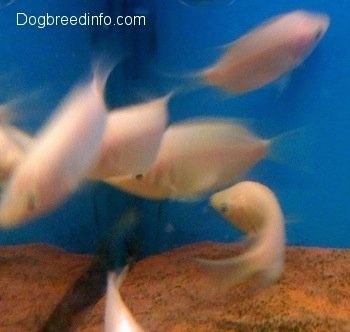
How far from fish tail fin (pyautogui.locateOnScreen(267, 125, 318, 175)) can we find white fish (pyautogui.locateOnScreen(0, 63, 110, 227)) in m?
0.97

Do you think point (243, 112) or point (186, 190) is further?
point (243, 112)

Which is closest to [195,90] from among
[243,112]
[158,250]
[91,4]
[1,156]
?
[243,112]

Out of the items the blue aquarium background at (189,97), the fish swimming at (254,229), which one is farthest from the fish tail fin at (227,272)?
the blue aquarium background at (189,97)

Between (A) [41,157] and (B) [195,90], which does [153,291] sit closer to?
(B) [195,90]

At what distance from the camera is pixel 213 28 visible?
2.10m

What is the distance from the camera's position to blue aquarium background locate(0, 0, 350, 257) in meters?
1.96

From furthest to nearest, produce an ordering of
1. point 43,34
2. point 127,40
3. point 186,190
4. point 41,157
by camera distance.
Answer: point 127,40, point 43,34, point 186,190, point 41,157

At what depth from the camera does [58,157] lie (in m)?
1.11

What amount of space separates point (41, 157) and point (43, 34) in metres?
0.91

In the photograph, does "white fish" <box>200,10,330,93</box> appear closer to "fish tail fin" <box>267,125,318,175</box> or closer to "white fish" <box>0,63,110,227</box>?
"fish tail fin" <box>267,125,318,175</box>
